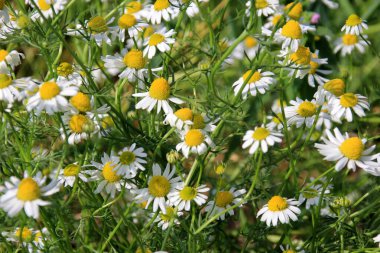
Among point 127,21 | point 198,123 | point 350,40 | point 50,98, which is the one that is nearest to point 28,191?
point 50,98

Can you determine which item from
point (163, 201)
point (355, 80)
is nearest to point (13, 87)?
point (163, 201)

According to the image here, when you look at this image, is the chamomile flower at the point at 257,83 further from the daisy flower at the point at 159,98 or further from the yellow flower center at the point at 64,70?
the yellow flower center at the point at 64,70

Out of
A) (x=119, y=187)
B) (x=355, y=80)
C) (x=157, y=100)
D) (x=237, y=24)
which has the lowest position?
(x=355, y=80)

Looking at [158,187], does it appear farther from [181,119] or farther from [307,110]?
[307,110]

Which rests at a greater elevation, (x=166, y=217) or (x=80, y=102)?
(x=80, y=102)

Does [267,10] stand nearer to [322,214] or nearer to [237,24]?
[322,214]

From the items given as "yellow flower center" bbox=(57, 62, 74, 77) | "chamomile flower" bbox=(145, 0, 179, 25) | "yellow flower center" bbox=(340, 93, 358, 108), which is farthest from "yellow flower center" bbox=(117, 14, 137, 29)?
"yellow flower center" bbox=(340, 93, 358, 108)
